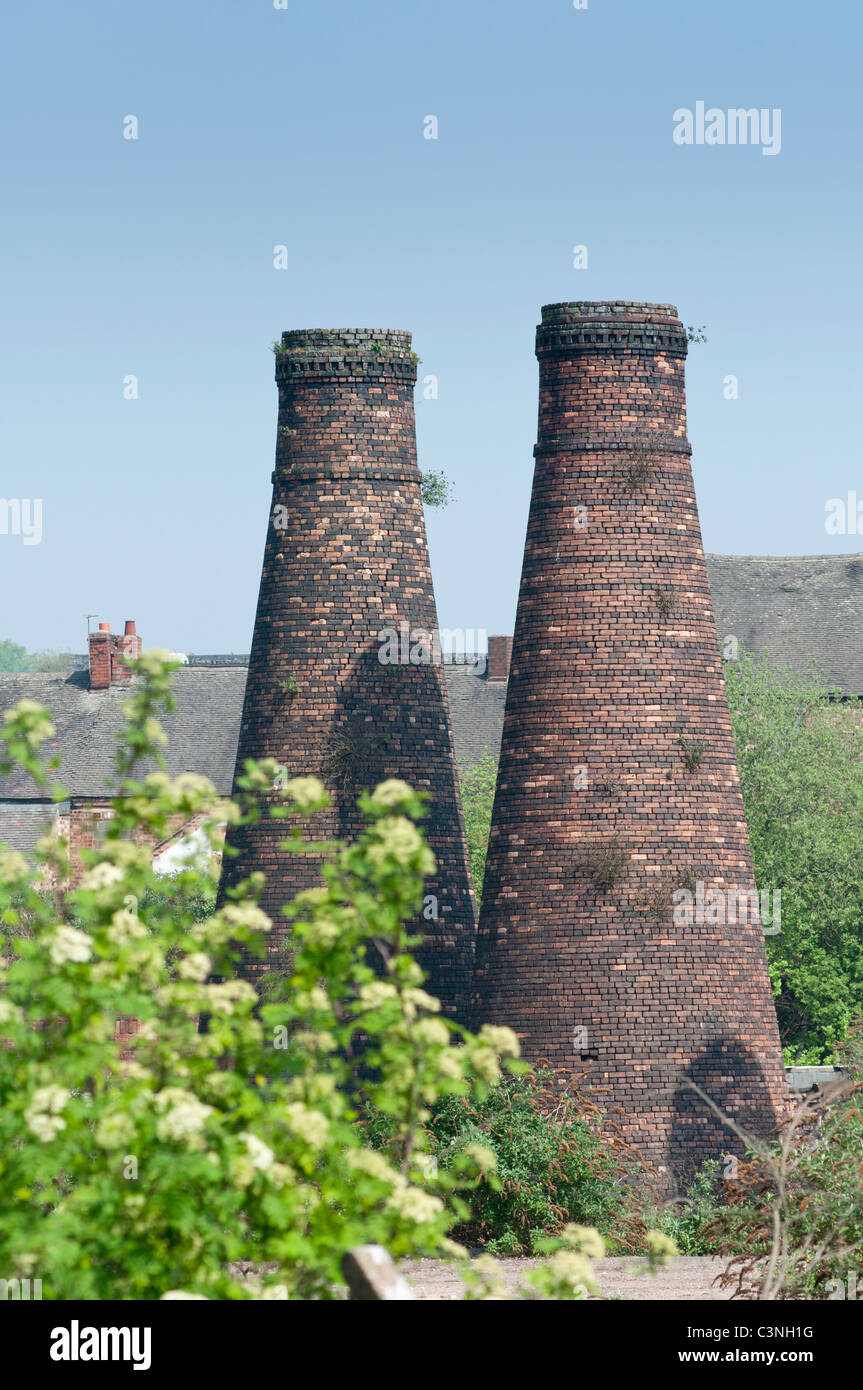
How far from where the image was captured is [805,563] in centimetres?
5359

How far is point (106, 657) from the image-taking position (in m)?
57.6

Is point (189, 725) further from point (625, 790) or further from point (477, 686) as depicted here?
point (625, 790)

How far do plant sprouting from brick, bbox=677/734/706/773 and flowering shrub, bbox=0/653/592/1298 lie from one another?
557 inches

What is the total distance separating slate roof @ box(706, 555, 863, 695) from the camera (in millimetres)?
49656

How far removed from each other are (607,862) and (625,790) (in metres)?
0.83

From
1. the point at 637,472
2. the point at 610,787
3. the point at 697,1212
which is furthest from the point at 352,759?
the point at 697,1212

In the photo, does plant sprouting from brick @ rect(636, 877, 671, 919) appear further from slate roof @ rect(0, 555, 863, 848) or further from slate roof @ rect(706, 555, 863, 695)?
slate roof @ rect(0, 555, 863, 848)

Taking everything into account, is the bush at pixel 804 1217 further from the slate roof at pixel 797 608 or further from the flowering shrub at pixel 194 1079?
the slate roof at pixel 797 608

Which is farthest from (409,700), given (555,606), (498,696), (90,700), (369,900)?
(90,700)

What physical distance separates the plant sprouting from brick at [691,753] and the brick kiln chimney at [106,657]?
116 feet

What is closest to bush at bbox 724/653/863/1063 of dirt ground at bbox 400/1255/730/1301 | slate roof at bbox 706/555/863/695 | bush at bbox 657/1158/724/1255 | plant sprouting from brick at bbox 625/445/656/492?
slate roof at bbox 706/555/863/695

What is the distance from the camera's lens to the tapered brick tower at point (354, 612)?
2492 centimetres

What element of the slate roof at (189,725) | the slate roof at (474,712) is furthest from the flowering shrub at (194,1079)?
the slate roof at (189,725)

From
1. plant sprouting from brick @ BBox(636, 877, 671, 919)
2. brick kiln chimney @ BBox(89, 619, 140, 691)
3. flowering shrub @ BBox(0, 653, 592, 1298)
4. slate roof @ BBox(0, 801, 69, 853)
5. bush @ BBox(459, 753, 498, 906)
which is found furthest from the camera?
brick kiln chimney @ BBox(89, 619, 140, 691)
